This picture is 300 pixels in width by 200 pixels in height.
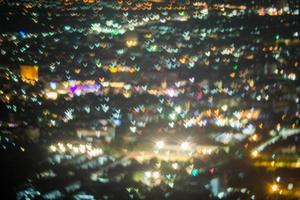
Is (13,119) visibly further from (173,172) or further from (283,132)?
(283,132)

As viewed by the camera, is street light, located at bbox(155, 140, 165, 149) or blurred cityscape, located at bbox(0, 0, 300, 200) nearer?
blurred cityscape, located at bbox(0, 0, 300, 200)

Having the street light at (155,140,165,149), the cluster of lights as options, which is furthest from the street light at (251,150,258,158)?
the cluster of lights

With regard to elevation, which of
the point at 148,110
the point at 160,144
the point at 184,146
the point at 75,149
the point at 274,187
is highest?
the point at 148,110

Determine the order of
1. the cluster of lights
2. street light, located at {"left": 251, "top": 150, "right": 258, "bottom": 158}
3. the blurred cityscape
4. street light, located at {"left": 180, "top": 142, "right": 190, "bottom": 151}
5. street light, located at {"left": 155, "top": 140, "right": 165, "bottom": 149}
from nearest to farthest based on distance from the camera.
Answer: the blurred cityscape < street light, located at {"left": 251, "top": 150, "right": 258, "bottom": 158} < the cluster of lights < street light, located at {"left": 180, "top": 142, "right": 190, "bottom": 151} < street light, located at {"left": 155, "top": 140, "right": 165, "bottom": 149}

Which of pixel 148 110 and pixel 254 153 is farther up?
pixel 148 110

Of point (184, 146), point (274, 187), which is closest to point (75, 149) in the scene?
point (184, 146)

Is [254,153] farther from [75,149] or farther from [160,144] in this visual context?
[75,149]

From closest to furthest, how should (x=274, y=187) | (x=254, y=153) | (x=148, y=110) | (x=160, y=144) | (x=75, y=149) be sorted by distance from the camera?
(x=274, y=187)
(x=254, y=153)
(x=75, y=149)
(x=160, y=144)
(x=148, y=110)

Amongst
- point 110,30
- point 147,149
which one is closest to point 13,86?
point 147,149

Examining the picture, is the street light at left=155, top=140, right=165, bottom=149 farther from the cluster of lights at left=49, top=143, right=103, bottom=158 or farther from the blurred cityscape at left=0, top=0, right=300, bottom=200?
the cluster of lights at left=49, top=143, right=103, bottom=158
